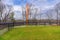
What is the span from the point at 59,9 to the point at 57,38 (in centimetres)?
64

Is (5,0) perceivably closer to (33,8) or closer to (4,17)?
(4,17)

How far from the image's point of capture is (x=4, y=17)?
123 inches

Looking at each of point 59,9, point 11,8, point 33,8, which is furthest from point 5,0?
point 59,9

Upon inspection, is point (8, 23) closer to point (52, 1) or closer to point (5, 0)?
point (5, 0)

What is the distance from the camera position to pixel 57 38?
304 centimetres

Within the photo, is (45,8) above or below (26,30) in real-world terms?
above

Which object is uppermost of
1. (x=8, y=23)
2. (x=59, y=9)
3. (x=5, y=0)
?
(x=5, y=0)

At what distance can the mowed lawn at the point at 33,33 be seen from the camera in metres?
3.06

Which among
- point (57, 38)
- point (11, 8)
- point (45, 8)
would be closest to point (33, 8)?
point (45, 8)

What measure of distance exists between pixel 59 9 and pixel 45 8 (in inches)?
12.1

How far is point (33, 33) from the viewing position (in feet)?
10.2

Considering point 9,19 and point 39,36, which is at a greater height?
point 9,19

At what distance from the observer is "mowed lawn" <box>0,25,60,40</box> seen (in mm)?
3058

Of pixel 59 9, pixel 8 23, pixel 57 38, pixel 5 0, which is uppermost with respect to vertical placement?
pixel 5 0
